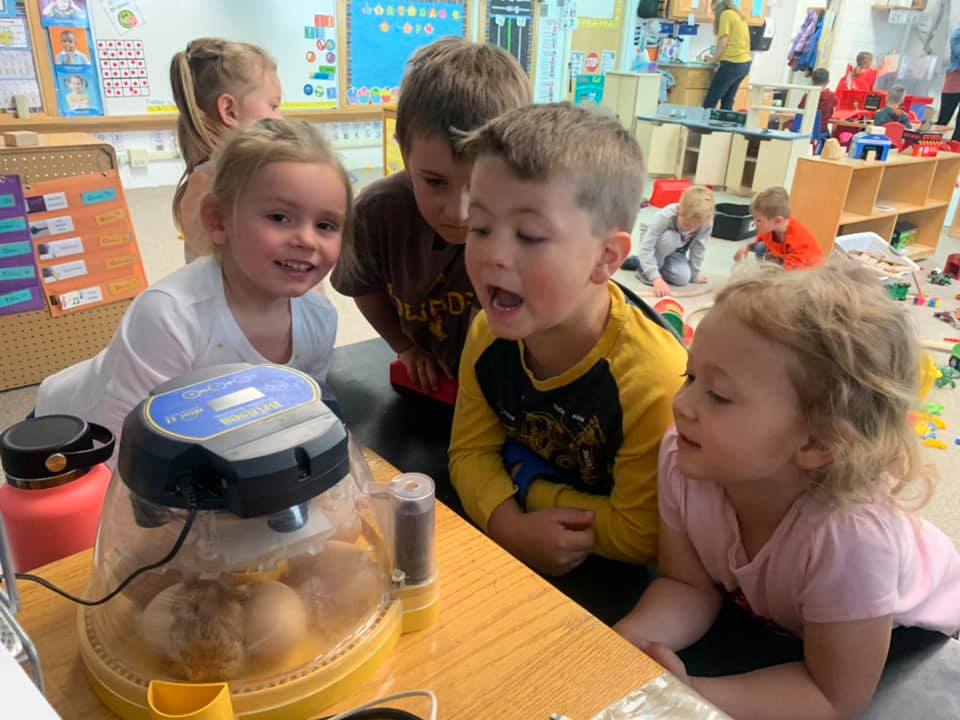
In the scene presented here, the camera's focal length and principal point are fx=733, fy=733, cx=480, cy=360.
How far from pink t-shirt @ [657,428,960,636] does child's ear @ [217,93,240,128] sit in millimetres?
1447

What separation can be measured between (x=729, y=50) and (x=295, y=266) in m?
6.24

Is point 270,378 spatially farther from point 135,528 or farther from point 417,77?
point 417,77

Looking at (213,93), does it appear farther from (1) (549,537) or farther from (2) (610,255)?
(1) (549,537)

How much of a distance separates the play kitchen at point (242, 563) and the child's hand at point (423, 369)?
757 millimetres

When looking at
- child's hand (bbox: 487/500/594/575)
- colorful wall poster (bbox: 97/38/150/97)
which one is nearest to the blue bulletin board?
colorful wall poster (bbox: 97/38/150/97)

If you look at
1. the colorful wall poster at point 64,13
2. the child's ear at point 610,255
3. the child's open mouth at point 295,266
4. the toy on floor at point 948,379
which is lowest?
the toy on floor at point 948,379

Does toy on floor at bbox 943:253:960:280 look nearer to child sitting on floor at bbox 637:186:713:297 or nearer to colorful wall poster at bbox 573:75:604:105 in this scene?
child sitting on floor at bbox 637:186:713:297

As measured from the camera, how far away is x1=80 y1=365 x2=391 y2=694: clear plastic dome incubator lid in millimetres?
475

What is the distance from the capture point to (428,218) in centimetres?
123

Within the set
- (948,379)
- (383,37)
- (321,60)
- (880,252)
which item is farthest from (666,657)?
(383,37)

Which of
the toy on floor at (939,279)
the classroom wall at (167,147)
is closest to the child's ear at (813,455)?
the classroom wall at (167,147)

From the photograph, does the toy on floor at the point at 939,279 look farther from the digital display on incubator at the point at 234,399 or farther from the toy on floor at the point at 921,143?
the digital display on incubator at the point at 234,399

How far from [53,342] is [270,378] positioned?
2.28 m

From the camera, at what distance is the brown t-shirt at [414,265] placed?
4.42 feet
